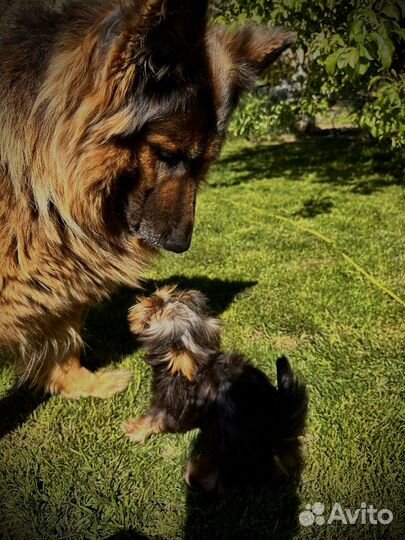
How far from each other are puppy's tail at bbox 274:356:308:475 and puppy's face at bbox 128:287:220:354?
0.55 meters

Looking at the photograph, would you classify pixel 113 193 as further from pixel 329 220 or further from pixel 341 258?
pixel 329 220

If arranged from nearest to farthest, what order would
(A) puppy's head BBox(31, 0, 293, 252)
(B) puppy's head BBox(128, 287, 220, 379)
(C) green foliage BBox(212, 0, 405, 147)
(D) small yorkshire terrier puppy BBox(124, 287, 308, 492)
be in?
(A) puppy's head BBox(31, 0, 293, 252), (D) small yorkshire terrier puppy BBox(124, 287, 308, 492), (B) puppy's head BBox(128, 287, 220, 379), (C) green foliage BBox(212, 0, 405, 147)

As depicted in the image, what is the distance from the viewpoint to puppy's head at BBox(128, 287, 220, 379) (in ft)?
9.14

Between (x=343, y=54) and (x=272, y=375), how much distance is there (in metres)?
2.88

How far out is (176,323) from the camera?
9.49ft

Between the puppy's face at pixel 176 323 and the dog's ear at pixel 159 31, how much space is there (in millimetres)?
1426

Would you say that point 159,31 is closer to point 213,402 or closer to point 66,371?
point 213,402

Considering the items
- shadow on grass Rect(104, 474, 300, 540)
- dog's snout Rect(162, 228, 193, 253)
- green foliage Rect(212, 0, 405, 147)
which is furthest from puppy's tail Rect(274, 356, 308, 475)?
green foliage Rect(212, 0, 405, 147)

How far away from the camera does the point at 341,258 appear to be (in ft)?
16.8

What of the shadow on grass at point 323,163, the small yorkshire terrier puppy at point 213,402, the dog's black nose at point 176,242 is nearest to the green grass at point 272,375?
the small yorkshire terrier puppy at point 213,402

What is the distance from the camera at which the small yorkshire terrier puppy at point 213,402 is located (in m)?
2.53

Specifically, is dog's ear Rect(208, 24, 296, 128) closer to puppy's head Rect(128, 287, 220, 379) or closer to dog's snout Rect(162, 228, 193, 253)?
dog's snout Rect(162, 228, 193, 253)

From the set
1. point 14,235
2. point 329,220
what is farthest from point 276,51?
point 329,220

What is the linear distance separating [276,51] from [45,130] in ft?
4.77
